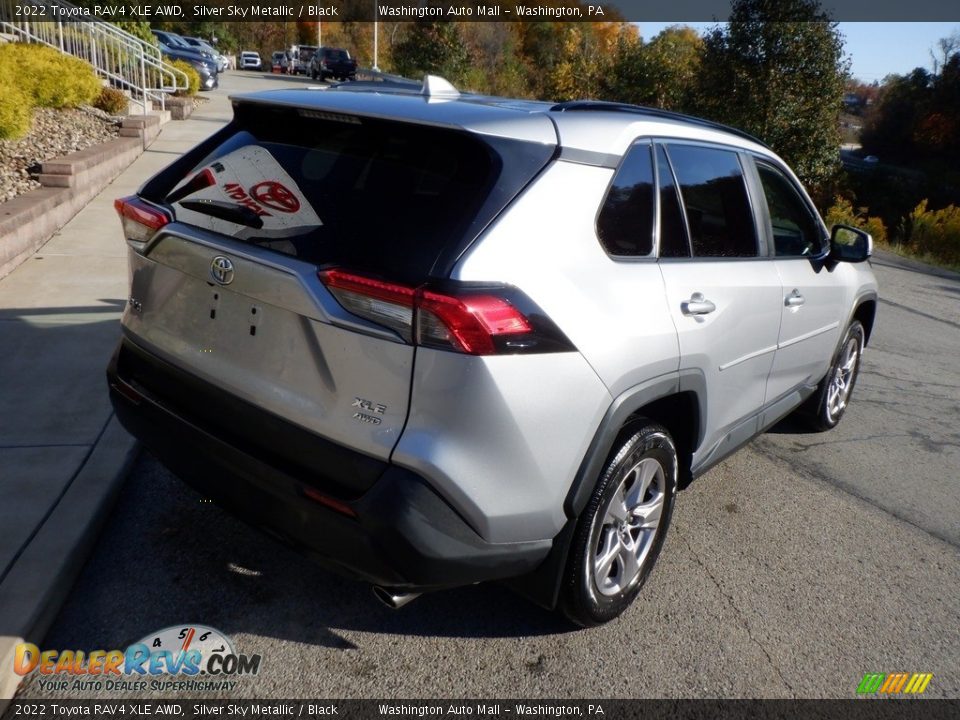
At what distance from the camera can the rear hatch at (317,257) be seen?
2387 mm

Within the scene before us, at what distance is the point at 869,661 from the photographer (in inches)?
123

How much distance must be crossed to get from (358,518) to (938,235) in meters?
20.0

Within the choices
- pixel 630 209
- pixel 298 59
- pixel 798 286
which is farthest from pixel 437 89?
pixel 298 59

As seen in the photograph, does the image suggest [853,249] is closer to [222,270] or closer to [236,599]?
[222,270]

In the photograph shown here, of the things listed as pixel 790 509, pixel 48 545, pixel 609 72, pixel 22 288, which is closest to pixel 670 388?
pixel 790 509

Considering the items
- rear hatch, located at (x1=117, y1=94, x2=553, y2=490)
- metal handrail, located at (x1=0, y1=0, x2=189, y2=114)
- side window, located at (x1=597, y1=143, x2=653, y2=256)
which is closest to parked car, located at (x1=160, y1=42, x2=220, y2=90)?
metal handrail, located at (x1=0, y1=0, x2=189, y2=114)

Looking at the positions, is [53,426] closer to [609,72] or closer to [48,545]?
[48,545]

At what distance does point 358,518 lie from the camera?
2.40 metres

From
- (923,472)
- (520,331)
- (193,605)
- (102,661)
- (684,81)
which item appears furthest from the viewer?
(684,81)

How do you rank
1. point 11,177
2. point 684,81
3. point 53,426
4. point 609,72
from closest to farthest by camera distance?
point 53,426 → point 11,177 → point 684,81 → point 609,72

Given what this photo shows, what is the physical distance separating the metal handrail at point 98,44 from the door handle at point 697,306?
1361 cm

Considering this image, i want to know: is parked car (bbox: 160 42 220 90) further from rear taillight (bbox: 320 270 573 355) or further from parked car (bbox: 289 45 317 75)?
rear taillight (bbox: 320 270 573 355)

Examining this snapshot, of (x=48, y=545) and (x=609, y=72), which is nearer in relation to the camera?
(x=48, y=545)

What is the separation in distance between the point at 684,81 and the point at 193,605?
911 inches
